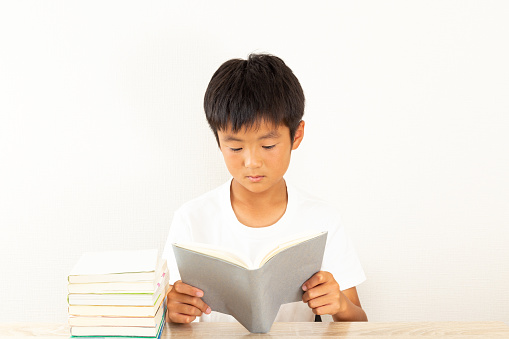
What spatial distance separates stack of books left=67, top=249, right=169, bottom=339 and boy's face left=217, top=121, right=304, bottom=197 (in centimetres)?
36

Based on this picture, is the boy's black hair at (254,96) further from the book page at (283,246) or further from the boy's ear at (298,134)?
the book page at (283,246)

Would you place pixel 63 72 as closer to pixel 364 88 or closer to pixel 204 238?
pixel 204 238

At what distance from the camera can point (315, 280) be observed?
116 centimetres

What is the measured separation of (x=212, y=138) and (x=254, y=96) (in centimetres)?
49

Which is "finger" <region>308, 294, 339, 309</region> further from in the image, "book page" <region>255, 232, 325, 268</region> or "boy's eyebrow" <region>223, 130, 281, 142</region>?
"boy's eyebrow" <region>223, 130, 281, 142</region>

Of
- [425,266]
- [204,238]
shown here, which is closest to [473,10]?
[425,266]

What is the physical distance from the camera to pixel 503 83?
5.79ft

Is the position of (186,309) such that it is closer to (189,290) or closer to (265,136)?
(189,290)

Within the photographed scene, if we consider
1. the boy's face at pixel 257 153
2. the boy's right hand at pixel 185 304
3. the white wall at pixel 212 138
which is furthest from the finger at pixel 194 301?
the white wall at pixel 212 138

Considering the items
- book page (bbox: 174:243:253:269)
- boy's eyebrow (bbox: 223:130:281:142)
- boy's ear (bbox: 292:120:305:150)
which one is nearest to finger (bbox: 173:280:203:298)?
book page (bbox: 174:243:253:269)

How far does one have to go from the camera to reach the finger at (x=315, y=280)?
1154 mm

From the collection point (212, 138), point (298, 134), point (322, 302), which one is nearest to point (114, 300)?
point (322, 302)

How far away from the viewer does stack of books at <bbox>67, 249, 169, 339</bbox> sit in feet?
3.33

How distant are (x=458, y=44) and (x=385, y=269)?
79 centimetres
